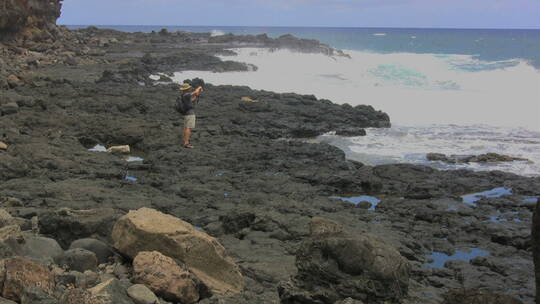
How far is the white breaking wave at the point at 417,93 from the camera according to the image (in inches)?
588

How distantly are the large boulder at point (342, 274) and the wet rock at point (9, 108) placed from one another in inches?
420

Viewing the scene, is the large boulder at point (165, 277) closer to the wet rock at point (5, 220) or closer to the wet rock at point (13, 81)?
the wet rock at point (5, 220)

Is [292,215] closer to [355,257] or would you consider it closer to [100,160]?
[355,257]

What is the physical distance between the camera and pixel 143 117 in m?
14.9

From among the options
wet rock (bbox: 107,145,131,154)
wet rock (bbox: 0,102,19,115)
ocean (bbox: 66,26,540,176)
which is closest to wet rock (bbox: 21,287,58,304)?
wet rock (bbox: 107,145,131,154)

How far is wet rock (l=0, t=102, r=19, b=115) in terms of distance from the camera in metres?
13.0

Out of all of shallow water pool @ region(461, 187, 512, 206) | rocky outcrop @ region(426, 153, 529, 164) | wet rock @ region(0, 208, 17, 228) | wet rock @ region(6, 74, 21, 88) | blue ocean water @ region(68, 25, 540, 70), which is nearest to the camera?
wet rock @ region(0, 208, 17, 228)

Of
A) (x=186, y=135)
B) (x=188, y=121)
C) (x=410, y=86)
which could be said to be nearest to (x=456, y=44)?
(x=410, y=86)

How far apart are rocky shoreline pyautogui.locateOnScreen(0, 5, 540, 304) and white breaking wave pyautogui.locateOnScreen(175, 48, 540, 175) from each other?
203 centimetres

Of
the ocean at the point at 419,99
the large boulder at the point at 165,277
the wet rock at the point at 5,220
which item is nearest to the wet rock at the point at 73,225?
the wet rock at the point at 5,220

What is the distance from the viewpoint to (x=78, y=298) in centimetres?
371

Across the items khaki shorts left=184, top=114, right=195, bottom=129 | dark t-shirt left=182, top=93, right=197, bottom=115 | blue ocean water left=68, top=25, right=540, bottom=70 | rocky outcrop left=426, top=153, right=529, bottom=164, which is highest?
blue ocean water left=68, top=25, right=540, bottom=70

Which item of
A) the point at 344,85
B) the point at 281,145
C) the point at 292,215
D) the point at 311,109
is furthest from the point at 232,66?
the point at 292,215

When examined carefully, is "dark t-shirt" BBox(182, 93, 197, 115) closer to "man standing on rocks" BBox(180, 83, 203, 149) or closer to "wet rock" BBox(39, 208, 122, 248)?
"man standing on rocks" BBox(180, 83, 203, 149)
